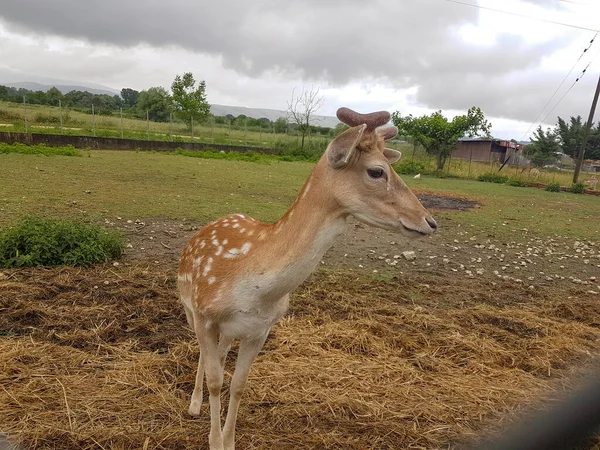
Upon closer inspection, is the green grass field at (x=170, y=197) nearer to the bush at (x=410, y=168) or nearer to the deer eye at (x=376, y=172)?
the deer eye at (x=376, y=172)

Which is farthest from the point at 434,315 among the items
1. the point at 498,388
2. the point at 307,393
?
the point at 307,393

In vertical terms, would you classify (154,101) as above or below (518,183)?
above

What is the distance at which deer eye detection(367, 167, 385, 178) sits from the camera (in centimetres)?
237

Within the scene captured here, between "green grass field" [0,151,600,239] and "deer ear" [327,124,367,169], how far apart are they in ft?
23.0

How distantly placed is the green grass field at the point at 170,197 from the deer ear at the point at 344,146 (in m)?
7.01

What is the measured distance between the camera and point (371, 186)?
2385mm

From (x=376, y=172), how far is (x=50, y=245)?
201 inches

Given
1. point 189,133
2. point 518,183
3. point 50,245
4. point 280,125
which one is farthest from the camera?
point 280,125

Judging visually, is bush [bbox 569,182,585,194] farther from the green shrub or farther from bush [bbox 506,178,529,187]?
the green shrub

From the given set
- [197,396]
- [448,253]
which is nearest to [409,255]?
[448,253]

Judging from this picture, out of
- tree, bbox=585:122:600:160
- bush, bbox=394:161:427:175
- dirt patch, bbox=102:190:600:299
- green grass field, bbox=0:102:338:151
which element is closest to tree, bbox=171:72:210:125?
green grass field, bbox=0:102:338:151

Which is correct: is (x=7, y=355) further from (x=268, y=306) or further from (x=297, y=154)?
(x=297, y=154)

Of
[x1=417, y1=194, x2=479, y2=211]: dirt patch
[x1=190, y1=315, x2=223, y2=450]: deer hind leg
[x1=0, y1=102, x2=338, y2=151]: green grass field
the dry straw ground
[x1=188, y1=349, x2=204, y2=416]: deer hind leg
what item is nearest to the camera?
[x1=190, y1=315, x2=223, y2=450]: deer hind leg

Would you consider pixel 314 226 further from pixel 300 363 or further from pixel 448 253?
pixel 448 253
